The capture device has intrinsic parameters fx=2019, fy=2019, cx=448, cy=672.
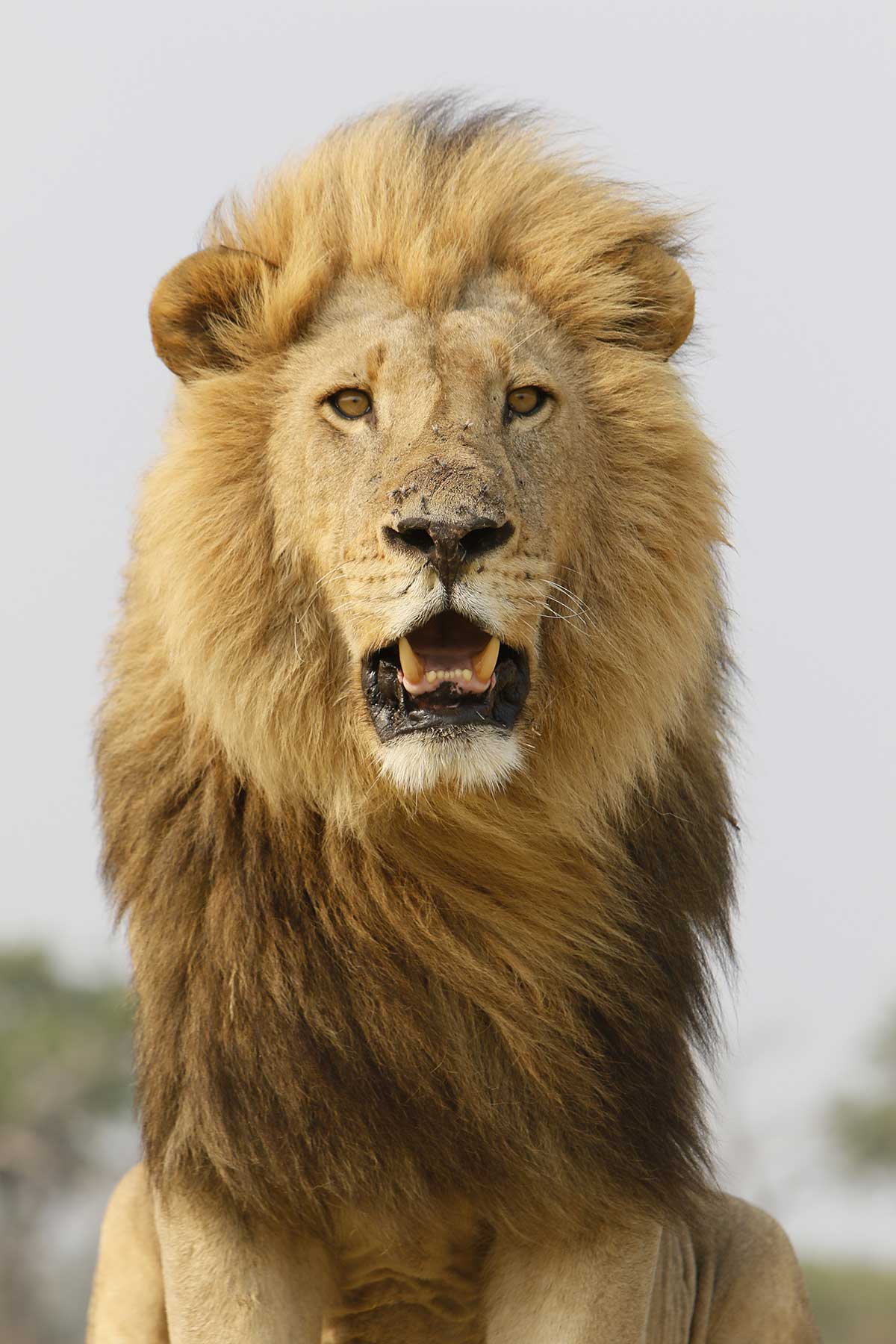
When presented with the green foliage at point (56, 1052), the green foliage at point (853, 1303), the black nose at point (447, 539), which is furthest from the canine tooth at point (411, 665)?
the green foliage at point (853, 1303)

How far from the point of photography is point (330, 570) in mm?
3623

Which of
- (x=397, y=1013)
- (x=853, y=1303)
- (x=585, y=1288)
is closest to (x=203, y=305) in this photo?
(x=397, y=1013)

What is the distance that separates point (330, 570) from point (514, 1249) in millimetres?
1381

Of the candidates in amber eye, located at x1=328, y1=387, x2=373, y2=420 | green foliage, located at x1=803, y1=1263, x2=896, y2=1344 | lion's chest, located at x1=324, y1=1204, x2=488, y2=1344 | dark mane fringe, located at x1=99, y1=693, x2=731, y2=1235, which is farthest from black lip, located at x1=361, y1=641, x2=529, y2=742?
green foliage, located at x1=803, y1=1263, x2=896, y2=1344

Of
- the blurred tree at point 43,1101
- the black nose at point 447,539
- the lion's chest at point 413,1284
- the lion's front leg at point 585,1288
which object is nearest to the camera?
the black nose at point 447,539

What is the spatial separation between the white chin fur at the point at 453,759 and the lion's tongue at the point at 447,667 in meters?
0.08

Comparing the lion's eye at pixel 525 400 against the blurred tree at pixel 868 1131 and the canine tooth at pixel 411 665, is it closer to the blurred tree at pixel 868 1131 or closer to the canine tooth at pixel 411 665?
the canine tooth at pixel 411 665

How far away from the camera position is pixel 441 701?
3.47 m

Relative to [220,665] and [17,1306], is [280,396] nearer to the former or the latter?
[220,665]

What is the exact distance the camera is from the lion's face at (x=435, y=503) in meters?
3.38

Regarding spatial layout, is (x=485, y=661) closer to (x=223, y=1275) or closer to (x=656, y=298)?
(x=656, y=298)

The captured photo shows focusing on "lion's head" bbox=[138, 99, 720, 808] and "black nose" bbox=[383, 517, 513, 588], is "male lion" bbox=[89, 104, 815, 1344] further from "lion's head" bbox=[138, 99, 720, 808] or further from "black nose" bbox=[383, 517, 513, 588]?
"black nose" bbox=[383, 517, 513, 588]

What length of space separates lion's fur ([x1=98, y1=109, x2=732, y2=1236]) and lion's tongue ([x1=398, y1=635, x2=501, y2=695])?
0.20m

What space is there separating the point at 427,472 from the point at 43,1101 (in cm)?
1726
